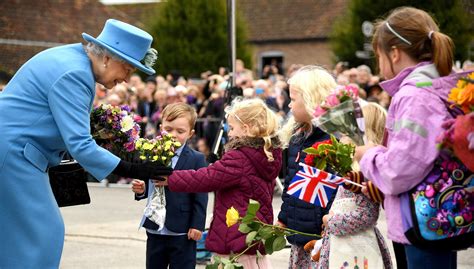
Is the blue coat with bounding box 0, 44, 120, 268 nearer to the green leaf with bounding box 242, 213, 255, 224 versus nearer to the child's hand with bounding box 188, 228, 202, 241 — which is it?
the green leaf with bounding box 242, 213, 255, 224

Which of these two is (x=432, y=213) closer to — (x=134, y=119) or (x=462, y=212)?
(x=462, y=212)

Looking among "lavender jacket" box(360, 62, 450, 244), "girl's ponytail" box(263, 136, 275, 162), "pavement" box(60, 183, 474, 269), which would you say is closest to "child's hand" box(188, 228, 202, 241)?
"girl's ponytail" box(263, 136, 275, 162)

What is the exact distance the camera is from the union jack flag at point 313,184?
16.8 ft

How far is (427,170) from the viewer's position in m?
4.28

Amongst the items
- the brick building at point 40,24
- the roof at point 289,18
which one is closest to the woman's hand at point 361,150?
the brick building at point 40,24

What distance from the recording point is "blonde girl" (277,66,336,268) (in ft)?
20.2

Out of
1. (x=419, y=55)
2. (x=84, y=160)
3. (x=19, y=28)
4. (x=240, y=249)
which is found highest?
(x=419, y=55)

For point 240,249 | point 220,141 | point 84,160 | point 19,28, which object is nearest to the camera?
point 84,160

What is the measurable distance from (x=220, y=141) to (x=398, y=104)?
20.6 feet

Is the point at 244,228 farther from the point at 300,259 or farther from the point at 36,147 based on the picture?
the point at 36,147

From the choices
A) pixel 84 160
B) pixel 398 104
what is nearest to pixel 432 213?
pixel 398 104

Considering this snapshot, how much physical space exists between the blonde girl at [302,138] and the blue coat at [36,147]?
1.48 meters

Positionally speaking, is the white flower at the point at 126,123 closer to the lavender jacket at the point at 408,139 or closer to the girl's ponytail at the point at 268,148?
the girl's ponytail at the point at 268,148

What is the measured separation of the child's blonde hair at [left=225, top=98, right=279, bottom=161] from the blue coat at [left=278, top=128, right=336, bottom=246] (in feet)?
0.61
